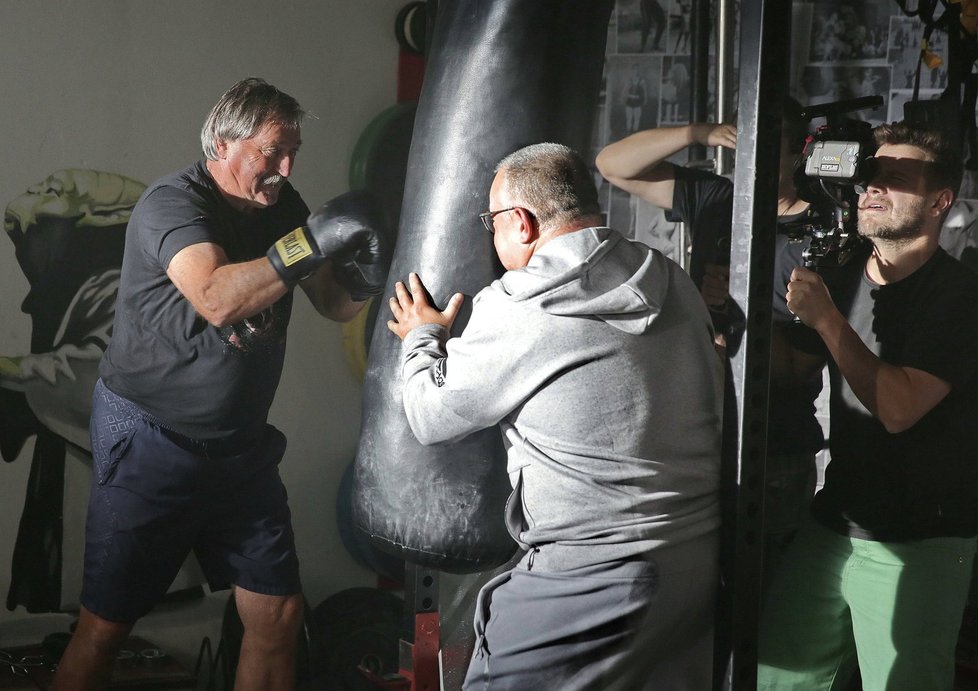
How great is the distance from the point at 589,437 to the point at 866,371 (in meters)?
0.68

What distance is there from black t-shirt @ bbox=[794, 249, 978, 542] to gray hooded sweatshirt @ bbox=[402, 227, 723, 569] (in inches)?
21.6

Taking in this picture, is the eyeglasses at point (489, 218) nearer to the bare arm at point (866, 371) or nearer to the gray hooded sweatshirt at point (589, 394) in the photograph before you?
the gray hooded sweatshirt at point (589, 394)

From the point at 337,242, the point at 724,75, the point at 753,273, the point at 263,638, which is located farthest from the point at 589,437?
the point at 724,75

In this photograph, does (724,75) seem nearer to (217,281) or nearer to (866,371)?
(866,371)

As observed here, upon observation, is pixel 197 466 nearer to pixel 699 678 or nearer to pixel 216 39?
pixel 216 39

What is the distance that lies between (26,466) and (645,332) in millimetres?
1174

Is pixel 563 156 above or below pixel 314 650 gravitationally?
above

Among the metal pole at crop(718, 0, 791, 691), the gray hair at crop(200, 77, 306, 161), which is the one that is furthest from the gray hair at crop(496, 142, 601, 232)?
the gray hair at crop(200, 77, 306, 161)

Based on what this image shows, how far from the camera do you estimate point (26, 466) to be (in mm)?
1763

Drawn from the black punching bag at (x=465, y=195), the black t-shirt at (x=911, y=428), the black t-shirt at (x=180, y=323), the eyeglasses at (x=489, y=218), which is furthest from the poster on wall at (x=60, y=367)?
the black t-shirt at (x=911, y=428)

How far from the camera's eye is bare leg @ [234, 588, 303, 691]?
187 cm

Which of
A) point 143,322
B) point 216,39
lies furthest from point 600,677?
point 216,39

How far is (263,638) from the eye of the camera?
6.14ft

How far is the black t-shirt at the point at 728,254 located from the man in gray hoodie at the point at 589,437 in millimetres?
656
